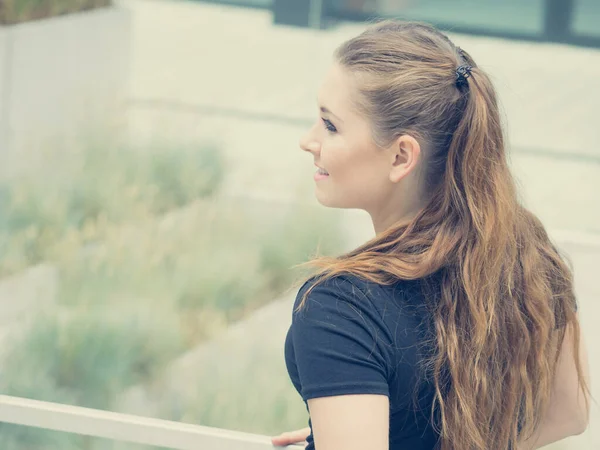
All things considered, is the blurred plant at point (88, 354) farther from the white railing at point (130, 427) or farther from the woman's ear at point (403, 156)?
the woman's ear at point (403, 156)

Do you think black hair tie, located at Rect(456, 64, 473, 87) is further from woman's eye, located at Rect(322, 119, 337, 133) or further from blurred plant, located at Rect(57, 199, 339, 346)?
blurred plant, located at Rect(57, 199, 339, 346)

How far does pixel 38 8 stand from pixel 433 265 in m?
3.64

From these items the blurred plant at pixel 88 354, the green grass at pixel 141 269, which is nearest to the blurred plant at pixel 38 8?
the green grass at pixel 141 269

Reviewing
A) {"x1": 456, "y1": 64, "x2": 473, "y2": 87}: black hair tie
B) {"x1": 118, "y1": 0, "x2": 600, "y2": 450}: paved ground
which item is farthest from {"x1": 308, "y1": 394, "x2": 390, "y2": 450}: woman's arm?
{"x1": 118, "y1": 0, "x2": 600, "y2": 450}: paved ground

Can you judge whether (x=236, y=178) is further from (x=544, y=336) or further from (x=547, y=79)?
(x=544, y=336)

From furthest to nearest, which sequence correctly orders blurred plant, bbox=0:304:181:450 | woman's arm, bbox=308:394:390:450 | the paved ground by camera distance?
the paved ground
blurred plant, bbox=0:304:181:450
woman's arm, bbox=308:394:390:450

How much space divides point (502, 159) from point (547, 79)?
237 cm

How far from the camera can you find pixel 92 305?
312cm

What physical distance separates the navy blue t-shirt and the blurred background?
1.49 metres

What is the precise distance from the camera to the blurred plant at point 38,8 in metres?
4.11

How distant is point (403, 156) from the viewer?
114 centimetres

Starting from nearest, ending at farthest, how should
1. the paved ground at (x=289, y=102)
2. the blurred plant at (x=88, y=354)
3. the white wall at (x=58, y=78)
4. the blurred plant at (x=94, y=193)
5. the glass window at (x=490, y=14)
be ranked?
the blurred plant at (x=88, y=354), the glass window at (x=490, y=14), the paved ground at (x=289, y=102), the blurred plant at (x=94, y=193), the white wall at (x=58, y=78)

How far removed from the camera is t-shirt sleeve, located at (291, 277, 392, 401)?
3.30 feet

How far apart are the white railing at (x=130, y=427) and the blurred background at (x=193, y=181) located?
0.86 meters
